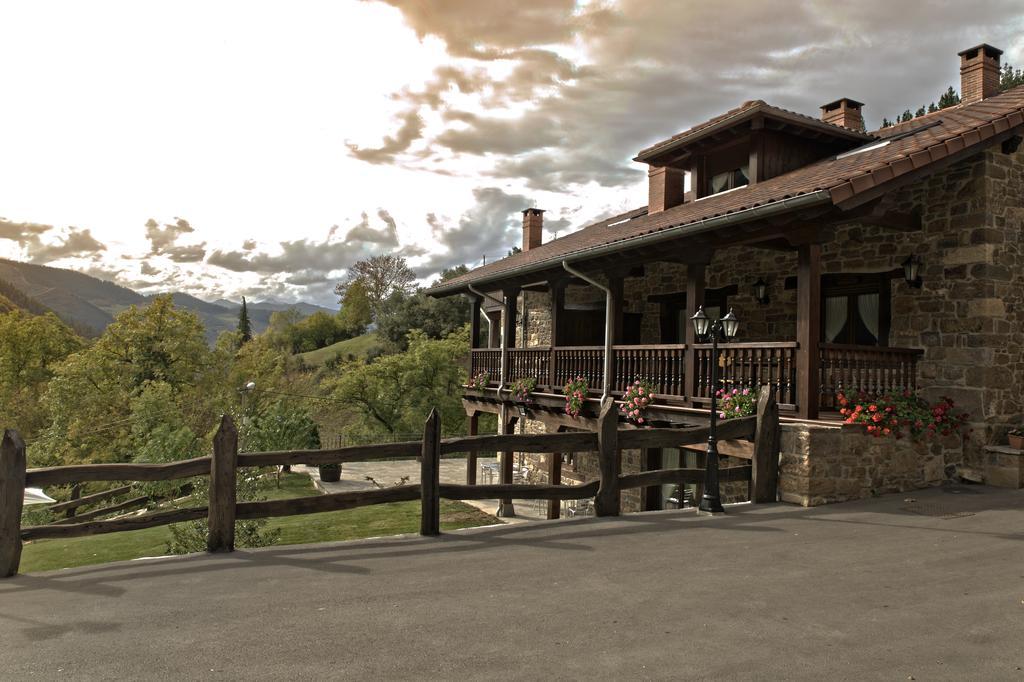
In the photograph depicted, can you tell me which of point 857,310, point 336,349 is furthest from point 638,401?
point 336,349

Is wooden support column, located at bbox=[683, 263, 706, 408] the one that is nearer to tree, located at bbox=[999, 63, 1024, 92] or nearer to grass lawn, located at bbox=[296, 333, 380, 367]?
tree, located at bbox=[999, 63, 1024, 92]

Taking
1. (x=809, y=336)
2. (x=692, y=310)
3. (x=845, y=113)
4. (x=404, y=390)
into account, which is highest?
(x=845, y=113)

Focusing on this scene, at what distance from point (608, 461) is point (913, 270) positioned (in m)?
5.75

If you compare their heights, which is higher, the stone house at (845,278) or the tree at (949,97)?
the tree at (949,97)

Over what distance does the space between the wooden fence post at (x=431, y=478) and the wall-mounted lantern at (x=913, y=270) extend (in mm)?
7476

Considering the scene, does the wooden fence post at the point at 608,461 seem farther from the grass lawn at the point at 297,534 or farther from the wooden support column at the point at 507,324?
the grass lawn at the point at 297,534

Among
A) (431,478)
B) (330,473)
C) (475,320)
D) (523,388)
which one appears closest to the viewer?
(431,478)

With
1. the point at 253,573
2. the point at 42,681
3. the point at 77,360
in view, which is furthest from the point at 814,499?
the point at 77,360

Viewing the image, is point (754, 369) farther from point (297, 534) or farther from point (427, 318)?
point (427, 318)

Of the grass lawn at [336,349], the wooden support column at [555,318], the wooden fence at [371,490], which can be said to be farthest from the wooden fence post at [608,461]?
the grass lawn at [336,349]

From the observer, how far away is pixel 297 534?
58.9 ft

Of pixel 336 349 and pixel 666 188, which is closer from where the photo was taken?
pixel 666 188

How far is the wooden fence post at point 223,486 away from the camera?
5.96 meters

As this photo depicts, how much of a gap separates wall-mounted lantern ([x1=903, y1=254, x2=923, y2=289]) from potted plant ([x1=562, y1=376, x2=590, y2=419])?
5.57 metres
